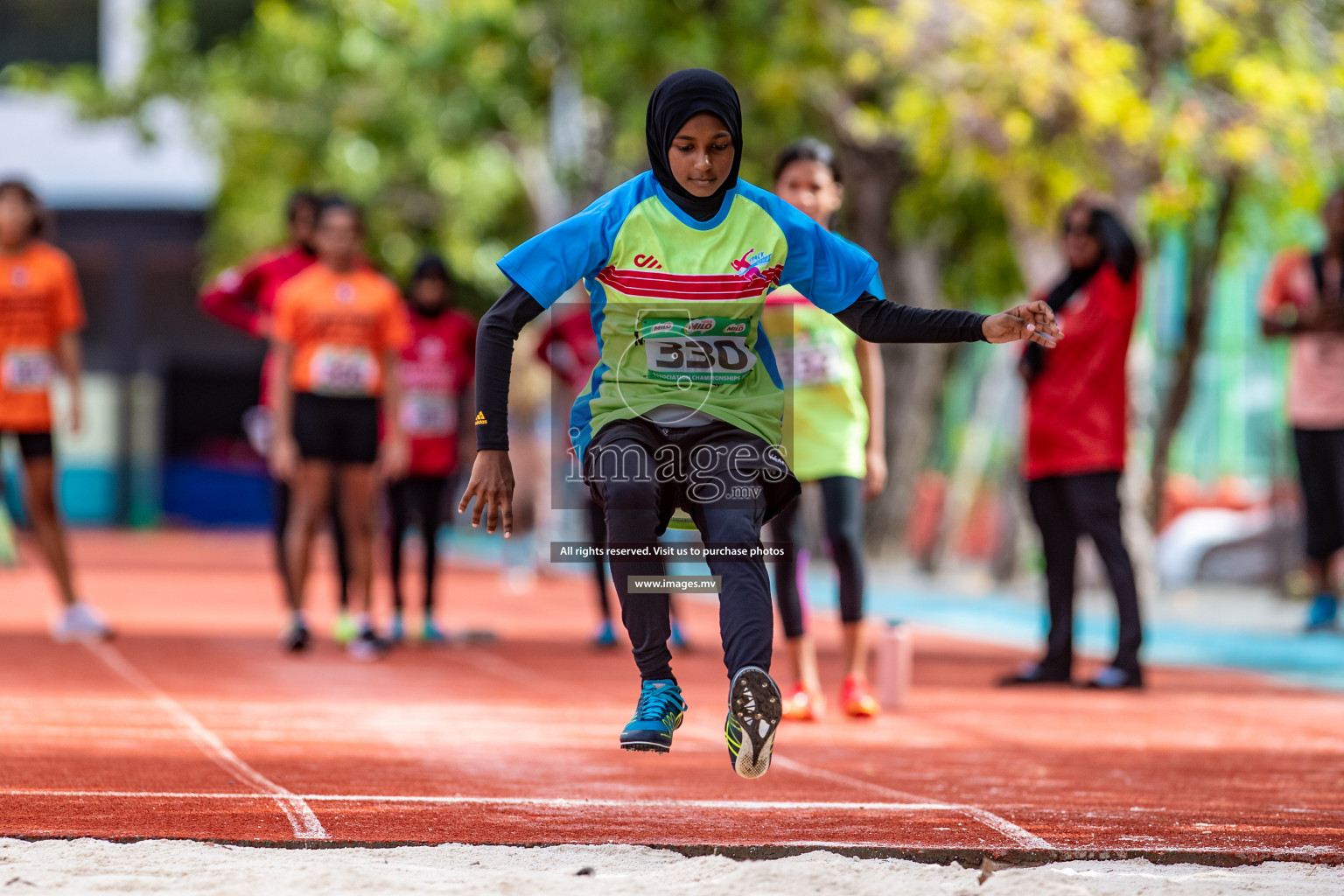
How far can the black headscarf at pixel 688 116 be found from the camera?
4695mm

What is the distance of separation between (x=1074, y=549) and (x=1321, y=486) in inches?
80.7

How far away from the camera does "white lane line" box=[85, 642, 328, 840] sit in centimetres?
474

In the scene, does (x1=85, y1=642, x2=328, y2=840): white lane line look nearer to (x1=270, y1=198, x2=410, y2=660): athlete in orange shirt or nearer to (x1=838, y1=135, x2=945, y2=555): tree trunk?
(x1=270, y1=198, x2=410, y2=660): athlete in orange shirt

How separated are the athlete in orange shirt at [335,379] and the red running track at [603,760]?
0.87 meters

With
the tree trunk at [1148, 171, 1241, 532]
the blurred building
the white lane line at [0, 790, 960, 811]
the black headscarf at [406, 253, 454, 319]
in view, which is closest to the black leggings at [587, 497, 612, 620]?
the black headscarf at [406, 253, 454, 319]

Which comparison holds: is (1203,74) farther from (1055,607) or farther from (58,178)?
(58,178)

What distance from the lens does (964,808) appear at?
5.26m

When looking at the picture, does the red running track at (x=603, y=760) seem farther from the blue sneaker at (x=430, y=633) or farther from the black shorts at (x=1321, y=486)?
the black shorts at (x=1321, y=486)

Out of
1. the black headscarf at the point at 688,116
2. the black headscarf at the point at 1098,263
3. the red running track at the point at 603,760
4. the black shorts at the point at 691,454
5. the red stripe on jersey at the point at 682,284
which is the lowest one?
the red running track at the point at 603,760

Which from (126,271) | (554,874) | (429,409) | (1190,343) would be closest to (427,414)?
(429,409)

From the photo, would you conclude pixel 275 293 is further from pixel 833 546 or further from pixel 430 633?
pixel 833 546

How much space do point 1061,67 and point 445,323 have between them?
13.8 ft

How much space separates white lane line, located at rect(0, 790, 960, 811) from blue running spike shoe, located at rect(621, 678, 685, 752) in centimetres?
48

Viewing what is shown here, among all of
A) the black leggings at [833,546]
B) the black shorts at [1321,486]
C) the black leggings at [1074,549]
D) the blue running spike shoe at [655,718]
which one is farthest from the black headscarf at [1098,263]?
the blue running spike shoe at [655,718]
